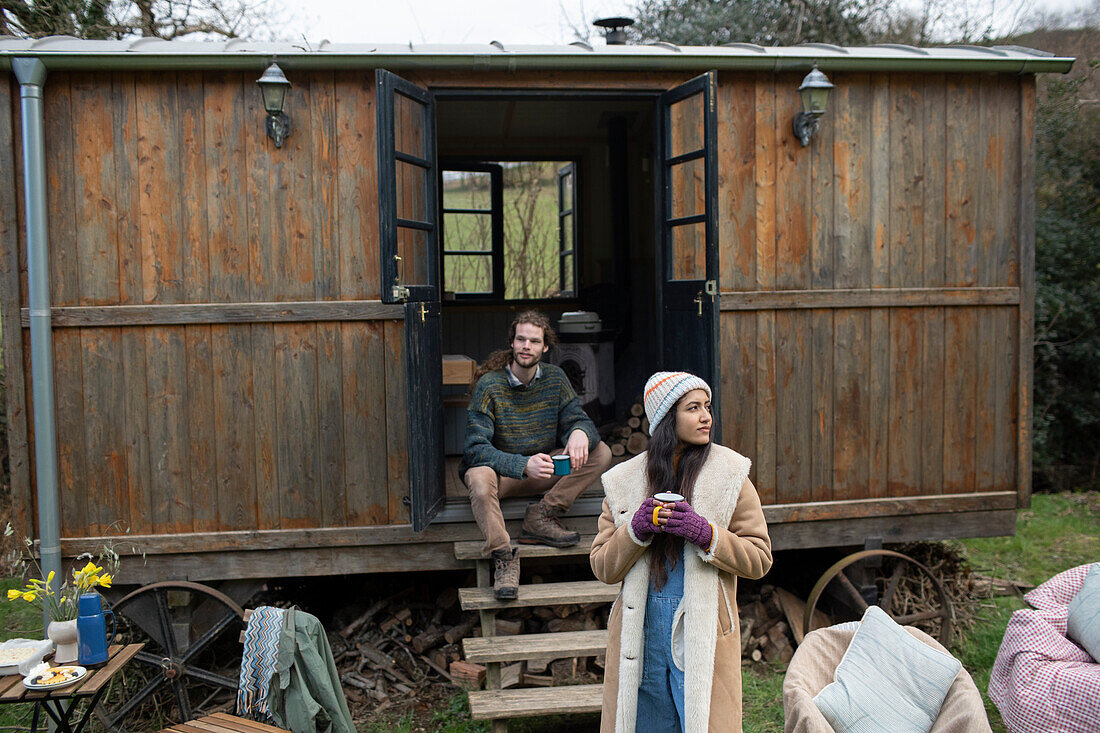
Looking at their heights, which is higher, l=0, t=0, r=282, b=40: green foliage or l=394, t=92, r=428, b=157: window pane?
l=0, t=0, r=282, b=40: green foliage

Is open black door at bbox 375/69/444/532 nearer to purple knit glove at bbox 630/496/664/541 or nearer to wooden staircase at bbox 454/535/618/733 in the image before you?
wooden staircase at bbox 454/535/618/733

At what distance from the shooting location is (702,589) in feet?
8.74

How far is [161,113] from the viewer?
14.8 ft

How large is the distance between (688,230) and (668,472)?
2335 millimetres

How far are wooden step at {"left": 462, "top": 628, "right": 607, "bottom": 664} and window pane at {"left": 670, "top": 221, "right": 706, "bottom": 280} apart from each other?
189 centimetres

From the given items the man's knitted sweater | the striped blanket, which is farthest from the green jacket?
the man's knitted sweater

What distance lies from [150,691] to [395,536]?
1.36 m

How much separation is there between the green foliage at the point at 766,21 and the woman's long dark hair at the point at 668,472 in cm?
913

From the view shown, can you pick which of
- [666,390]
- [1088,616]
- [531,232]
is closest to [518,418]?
[666,390]

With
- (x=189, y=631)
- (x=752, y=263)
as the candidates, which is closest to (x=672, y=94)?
(x=752, y=263)

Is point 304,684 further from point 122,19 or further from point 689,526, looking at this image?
point 122,19

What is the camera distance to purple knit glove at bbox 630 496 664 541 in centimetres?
259

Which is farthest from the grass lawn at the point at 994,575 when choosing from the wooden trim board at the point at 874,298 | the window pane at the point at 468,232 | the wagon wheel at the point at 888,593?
the window pane at the point at 468,232

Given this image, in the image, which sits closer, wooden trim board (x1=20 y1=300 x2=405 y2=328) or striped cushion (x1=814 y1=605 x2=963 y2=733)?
striped cushion (x1=814 y1=605 x2=963 y2=733)
